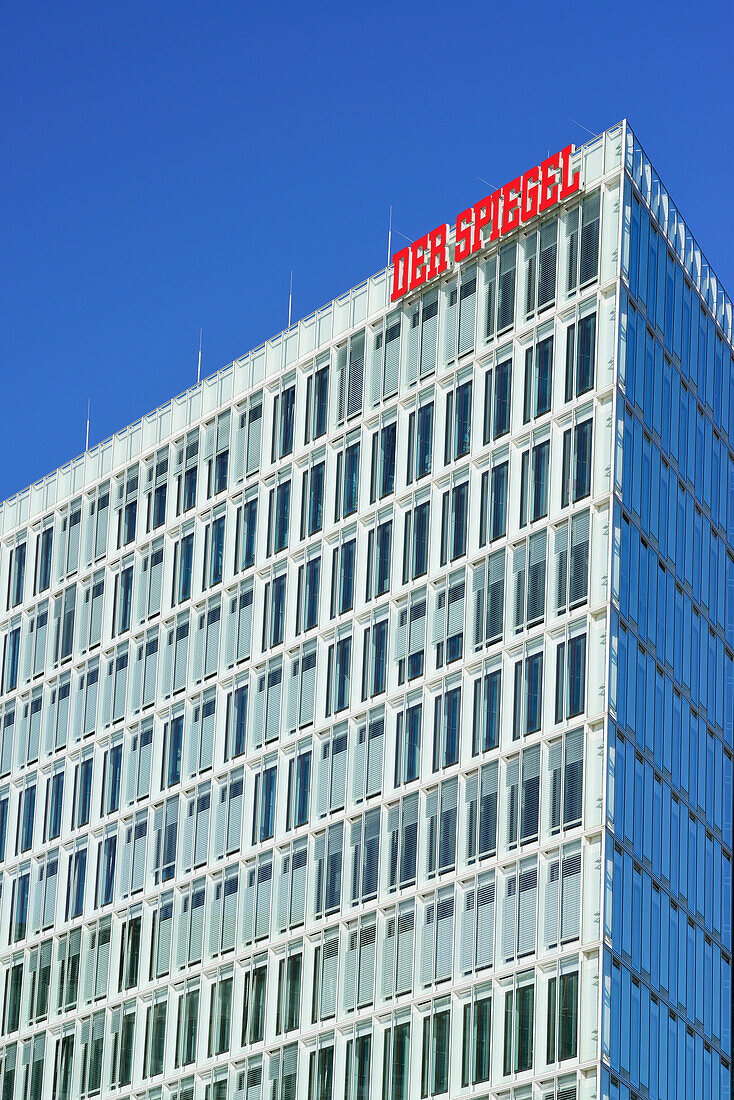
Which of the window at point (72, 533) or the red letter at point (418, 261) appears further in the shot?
the window at point (72, 533)

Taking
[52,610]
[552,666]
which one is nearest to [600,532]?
[552,666]

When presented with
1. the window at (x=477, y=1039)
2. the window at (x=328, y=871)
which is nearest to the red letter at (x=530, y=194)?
the window at (x=328, y=871)

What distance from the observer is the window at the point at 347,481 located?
105 meters

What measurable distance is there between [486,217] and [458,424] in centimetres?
1034

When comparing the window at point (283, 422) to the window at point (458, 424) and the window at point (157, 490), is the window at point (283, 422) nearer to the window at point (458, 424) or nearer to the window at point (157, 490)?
the window at point (157, 490)

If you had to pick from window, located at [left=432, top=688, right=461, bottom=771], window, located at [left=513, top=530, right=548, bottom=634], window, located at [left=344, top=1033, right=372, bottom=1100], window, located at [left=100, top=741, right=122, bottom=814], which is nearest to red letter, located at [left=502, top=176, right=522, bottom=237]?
window, located at [left=513, top=530, right=548, bottom=634]

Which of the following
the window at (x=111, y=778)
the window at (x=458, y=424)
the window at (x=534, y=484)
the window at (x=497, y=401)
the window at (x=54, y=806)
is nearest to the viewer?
the window at (x=534, y=484)

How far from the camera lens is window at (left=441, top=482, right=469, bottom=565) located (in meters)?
98.2

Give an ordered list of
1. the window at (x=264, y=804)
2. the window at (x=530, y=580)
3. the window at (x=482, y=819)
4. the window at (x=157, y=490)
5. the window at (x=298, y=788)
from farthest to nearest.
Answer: the window at (x=157, y=490) < the window at (x=264, y=804) < the window at (x=298, y=788) < the window at (x=530, y=580) < the window at (x=482, y=819)

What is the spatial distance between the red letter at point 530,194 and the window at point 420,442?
10.5m

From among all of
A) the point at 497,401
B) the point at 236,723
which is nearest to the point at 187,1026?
the point at 236,723

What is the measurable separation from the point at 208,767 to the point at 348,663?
10.7 metres

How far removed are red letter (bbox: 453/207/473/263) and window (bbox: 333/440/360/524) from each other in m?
11.1

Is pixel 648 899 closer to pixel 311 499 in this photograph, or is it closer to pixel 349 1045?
pixel 349 1045
